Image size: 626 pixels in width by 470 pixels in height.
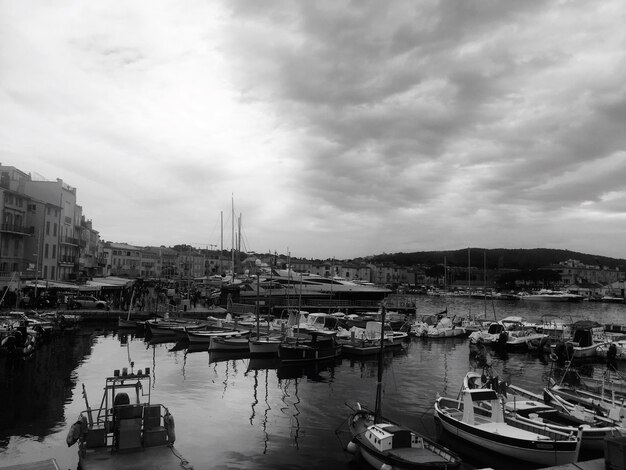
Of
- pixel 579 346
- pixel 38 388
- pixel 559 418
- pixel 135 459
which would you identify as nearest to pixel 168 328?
pixel 38 388

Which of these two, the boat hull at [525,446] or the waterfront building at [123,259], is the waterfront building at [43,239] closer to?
the boat hull at [525,446]

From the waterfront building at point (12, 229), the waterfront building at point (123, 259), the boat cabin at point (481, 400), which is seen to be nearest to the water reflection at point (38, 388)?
the boat cabin at point (481, 400)

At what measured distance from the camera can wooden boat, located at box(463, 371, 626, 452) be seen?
806 inches

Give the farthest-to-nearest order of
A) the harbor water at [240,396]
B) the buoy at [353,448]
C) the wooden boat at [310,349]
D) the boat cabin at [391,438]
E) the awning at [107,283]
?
1. the awning at [107,283]
2. the wooden boat at [310,349]
3. the harbor water at [240,396]
4. the buoy at [353,448]
5. the boat cabin at [391,438]

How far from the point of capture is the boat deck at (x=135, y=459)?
14.7 m

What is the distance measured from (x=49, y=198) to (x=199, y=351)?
51.5 meters

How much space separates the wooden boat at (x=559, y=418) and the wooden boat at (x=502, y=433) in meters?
0.67

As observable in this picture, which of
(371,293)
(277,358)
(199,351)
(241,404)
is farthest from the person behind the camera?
(371,293)

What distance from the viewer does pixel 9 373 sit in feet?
111

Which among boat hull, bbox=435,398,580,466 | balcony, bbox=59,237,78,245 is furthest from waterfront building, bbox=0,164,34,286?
boat hull, bbox=435,398,580,466

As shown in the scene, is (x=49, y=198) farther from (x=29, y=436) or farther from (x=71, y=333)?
(x=29, y=436)

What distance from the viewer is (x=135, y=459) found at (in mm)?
15234

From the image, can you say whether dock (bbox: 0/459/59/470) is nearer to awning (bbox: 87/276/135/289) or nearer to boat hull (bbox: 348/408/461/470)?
boat hull (bbox: 348/408/461/470)

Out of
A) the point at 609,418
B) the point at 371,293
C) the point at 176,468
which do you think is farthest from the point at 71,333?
the point at 371,293
